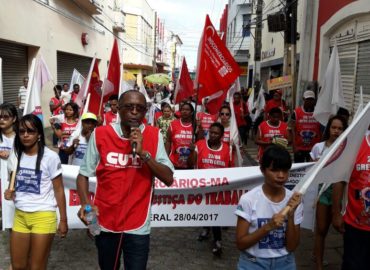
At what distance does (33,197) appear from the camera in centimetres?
338

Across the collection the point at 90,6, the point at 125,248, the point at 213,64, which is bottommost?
the point at 125,248

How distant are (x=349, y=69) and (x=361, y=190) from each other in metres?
7.87

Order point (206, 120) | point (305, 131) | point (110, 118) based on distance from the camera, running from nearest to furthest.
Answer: point (305, 131), point (110, 118), point (206, 120)

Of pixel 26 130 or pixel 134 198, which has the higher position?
pixel 26 130

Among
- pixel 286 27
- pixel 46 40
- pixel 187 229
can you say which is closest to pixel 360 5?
pixel 286 27

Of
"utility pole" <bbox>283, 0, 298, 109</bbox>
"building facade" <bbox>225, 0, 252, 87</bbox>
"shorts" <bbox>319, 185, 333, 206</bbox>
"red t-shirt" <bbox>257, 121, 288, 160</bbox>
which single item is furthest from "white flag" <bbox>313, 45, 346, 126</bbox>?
"building facade" <bbox>225, 0, 252, 87</bbox>

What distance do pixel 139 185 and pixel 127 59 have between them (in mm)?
47084

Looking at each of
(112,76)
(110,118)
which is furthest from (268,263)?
(110,118)

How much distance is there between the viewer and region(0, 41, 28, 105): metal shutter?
1364 cm

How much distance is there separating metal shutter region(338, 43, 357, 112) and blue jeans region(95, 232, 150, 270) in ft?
26.9

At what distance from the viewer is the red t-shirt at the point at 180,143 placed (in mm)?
6187

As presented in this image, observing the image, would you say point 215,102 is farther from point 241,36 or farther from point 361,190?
point 241,36

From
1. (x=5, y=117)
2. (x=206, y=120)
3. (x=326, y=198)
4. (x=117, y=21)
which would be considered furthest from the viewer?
(x=117, y=21)

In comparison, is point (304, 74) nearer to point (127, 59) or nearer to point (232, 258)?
point (232, 258)
